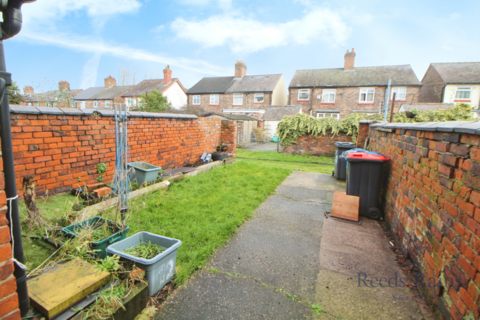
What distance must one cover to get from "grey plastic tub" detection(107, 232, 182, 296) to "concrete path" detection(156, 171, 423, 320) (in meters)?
0.20

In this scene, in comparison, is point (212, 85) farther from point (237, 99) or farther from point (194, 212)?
point (194, 212)

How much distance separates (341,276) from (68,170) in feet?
15.3

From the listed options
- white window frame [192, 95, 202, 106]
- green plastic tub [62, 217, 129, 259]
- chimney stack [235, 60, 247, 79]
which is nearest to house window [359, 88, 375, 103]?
chimney stack [235, 60, 247, 79]

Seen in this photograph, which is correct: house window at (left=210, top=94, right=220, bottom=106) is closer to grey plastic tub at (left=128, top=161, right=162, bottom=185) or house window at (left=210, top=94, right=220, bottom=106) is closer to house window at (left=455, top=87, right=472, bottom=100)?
house window at (left=455, top=87, right=472, bottom=100)

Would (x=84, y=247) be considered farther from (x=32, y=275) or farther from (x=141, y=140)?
(x=141, y=140)

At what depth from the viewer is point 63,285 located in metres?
1.94

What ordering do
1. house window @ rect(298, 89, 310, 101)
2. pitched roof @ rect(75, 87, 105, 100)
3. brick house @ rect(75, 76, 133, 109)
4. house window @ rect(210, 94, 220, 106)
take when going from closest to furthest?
1. house window @ rect(298, 89, 310, 101)
2. house window @ rect(210, 94, 220, 106)
3. brick house @ rect(75, 76, 133, 109)
4. pitched roof @ rect(75, 87, 105, 100)

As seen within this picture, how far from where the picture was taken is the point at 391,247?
11.6 ft

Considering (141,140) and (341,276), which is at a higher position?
(141,140)

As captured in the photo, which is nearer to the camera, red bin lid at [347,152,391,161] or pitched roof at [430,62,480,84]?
red bin lid at [347,152,391,161]

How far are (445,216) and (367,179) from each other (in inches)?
95.6

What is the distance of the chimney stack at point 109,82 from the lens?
38.7m

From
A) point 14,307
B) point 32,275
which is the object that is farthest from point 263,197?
point 14,307

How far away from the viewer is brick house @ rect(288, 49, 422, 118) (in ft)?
82.9
